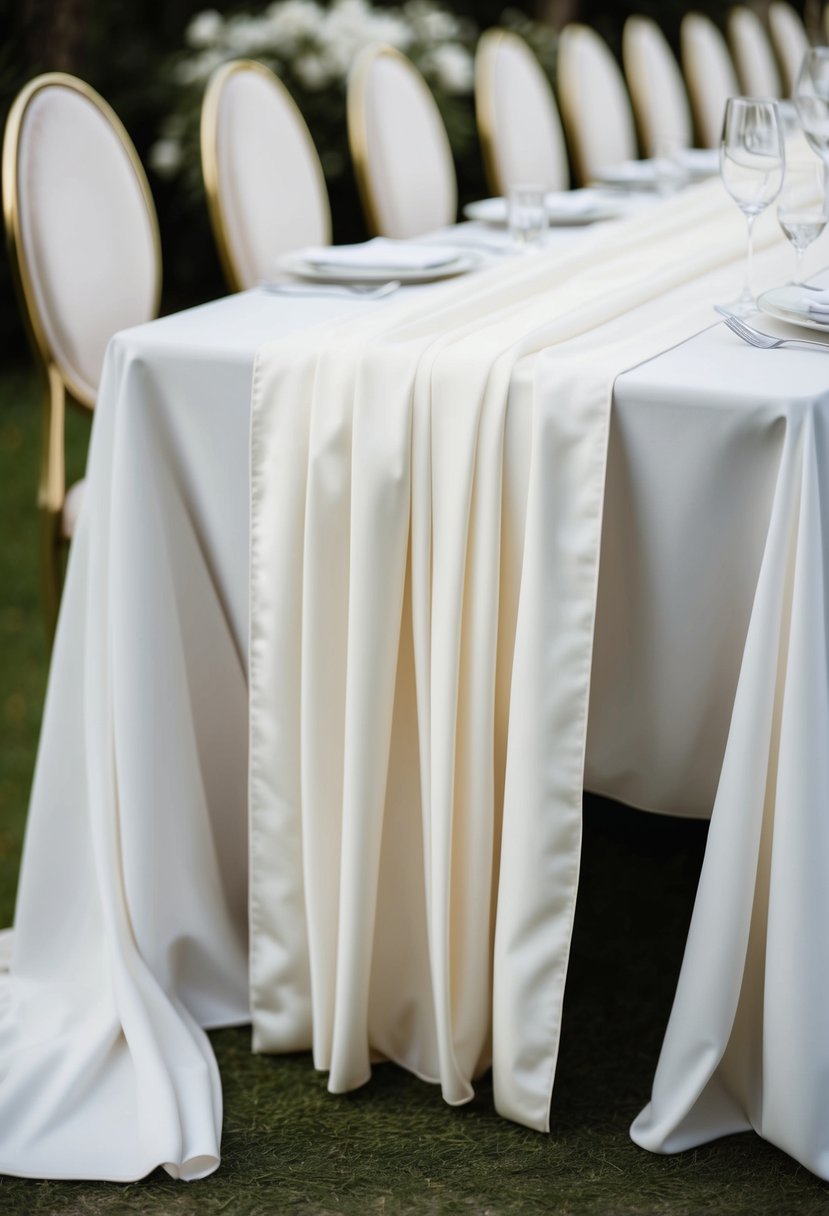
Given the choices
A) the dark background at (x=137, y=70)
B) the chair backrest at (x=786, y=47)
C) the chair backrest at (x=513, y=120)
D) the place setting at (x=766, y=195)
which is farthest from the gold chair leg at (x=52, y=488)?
the chair backrest at (x=786, y=47)

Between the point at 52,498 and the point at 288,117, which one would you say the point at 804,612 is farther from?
the point at 288,117

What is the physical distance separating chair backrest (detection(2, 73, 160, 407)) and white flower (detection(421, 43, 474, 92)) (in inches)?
112

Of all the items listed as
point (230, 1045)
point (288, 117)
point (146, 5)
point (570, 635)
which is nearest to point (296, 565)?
point (570, 635)

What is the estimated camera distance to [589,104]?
3.77m

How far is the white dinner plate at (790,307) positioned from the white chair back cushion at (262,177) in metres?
1.19

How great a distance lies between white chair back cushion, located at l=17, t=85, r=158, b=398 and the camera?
2059 mm

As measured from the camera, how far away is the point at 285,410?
1.48 metres

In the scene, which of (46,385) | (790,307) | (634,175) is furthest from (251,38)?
(790,307)

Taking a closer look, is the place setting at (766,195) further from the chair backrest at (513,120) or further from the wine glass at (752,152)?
the chair backrest at (513,120)

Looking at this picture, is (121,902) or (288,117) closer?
(121,902)

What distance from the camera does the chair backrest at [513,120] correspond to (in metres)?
3.30

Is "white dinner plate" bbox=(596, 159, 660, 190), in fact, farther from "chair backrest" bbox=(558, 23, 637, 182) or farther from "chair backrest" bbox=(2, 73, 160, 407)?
"chair backrest" bbox=(2, 73, 160, 407)

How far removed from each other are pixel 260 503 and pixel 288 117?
142 cm

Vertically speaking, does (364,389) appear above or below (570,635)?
above
